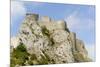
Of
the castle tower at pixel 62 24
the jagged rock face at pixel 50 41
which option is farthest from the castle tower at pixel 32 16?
the castle tower at pixel 62 24

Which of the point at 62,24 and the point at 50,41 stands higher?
the point at 62,24

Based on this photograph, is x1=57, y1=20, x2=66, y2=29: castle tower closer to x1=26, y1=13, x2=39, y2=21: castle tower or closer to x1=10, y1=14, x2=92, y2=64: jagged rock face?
x1=10, y1=14, x2=92, y2=64: jagged rock face

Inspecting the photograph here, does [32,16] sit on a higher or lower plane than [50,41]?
higher

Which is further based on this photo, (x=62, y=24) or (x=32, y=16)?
(x=62, y=24)

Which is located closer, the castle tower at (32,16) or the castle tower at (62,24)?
the castle tower at (32,16)

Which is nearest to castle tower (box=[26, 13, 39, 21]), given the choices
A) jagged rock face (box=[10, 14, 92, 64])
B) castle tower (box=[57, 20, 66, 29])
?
jagged rock face (box=[10, 14, 92, 64])

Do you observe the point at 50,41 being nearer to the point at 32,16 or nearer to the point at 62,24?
the point at 62,24

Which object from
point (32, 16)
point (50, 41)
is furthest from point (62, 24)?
point (32, 16)

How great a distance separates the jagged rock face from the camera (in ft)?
8.13

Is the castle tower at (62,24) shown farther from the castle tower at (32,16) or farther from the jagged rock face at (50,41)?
the castle tower at (32,16)

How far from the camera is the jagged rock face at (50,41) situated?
2.48 m

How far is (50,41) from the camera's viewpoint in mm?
2562

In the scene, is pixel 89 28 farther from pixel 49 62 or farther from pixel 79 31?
pixel 49 62

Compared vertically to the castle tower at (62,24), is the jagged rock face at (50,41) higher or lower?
lower
